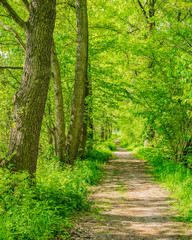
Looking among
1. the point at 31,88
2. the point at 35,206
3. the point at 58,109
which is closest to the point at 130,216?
the point at 35,206

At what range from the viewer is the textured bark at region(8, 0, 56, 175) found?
462cm

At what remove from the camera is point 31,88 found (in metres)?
4.66

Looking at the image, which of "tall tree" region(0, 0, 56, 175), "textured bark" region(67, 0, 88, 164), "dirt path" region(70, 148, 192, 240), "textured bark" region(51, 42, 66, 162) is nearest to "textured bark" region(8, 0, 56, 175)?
"tall tree" region(0, 0, 56, 175)

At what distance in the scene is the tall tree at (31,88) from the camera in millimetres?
4621

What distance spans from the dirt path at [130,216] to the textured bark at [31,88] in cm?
198

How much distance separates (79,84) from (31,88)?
392 cm

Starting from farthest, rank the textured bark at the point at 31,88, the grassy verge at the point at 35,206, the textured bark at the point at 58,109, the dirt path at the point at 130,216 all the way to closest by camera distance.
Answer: the textured bark at the point at 58,109
the textured bark at the point at 31,88
the dirt path at the point at 130,216
the grassy verge at the point at 35,206

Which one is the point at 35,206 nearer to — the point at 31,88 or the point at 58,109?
the point at 31,88

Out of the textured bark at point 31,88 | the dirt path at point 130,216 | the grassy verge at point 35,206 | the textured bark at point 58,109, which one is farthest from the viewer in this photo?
the textured bark at point 58,109

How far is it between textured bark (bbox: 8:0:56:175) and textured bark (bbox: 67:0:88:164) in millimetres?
3575

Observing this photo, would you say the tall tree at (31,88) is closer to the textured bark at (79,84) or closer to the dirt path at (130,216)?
the dirt path at (130,216)

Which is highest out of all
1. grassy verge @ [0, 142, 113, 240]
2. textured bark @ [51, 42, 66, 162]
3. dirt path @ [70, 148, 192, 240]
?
textured bark @ [51, 42, 66, 162]

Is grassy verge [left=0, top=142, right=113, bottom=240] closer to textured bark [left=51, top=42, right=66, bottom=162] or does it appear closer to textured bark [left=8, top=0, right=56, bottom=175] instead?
textured bark [left=8, top=0, right=56, bottom=175]

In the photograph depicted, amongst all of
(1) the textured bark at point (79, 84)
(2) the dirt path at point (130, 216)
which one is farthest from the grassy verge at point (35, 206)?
(1) the textured bark at point (79, 84)
